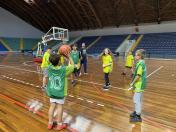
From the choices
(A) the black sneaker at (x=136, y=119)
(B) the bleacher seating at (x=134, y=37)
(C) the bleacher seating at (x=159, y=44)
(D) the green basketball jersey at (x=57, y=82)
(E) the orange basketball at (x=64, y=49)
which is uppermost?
(B) the bleacher seating at (x=134, y=37)

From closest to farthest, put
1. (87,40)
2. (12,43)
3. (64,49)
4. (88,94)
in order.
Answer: (64,49), (88,94), (87,40), (12,43)

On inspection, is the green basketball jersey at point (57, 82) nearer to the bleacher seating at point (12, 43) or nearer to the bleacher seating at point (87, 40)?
the bleacher seating at point (87, 40)

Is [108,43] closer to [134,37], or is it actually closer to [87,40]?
[134,37]

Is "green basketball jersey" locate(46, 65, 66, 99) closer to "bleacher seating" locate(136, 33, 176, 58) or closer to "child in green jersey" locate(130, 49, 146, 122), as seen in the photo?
"child in green jersey" locate(130, 49, 146, 122)

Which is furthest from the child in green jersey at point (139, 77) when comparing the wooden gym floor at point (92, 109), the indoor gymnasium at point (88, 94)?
the wooden gym floor at point (92, 109)

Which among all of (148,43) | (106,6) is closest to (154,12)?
(148,43)

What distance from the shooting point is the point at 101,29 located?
37.1 m

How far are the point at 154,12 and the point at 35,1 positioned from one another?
16.5 meters

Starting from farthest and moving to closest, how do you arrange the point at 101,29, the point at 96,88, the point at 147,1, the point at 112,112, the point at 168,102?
the point at 101,29
the point at 147,1
the point at 96,88
the point at 168,102
the point at 112,112

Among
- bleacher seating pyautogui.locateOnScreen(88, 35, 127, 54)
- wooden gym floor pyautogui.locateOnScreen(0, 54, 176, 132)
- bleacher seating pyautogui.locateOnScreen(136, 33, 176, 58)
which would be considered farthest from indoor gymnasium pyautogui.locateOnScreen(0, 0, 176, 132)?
bleacher seating pyautogui.locateOnScreen(88, 35, 127, 54)

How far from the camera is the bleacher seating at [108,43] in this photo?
108ft

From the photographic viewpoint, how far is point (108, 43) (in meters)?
34.2

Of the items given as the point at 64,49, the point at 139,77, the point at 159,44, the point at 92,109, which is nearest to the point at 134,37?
the point at 159,44

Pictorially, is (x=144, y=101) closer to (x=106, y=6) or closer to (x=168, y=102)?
(x=168, y=102)
